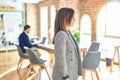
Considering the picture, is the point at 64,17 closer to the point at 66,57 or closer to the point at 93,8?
the point at 66,57

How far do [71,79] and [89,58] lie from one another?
1.87 m

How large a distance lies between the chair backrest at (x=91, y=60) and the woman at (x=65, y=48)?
182 cm

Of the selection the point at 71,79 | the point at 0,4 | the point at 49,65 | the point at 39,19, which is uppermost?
the point at 0,4

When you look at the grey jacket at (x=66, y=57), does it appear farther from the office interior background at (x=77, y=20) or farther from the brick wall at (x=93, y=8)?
the brick wall at (x=93, y=8)

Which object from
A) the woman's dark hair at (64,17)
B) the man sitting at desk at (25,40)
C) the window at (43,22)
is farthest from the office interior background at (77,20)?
the woman's dark hair at (64,17)

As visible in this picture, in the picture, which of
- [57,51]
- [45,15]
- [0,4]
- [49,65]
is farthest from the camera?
[45,15]

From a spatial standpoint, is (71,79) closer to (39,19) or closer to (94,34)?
(94,34)

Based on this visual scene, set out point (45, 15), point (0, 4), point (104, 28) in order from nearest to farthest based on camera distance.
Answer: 1. point (104, 28)
2. point (0, 4)
3. point (45, 15)

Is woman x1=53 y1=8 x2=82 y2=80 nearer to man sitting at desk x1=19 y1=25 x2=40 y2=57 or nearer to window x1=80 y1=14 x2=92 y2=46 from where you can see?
man sitting at desk x1=19 y1=25 x2=40 y2=57

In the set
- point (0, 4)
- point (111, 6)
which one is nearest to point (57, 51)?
point (111, 6)

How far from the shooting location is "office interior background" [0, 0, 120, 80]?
6.62 meters

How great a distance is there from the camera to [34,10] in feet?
34.8

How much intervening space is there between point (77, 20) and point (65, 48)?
19.2 ft

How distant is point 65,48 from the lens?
83.1 inches
